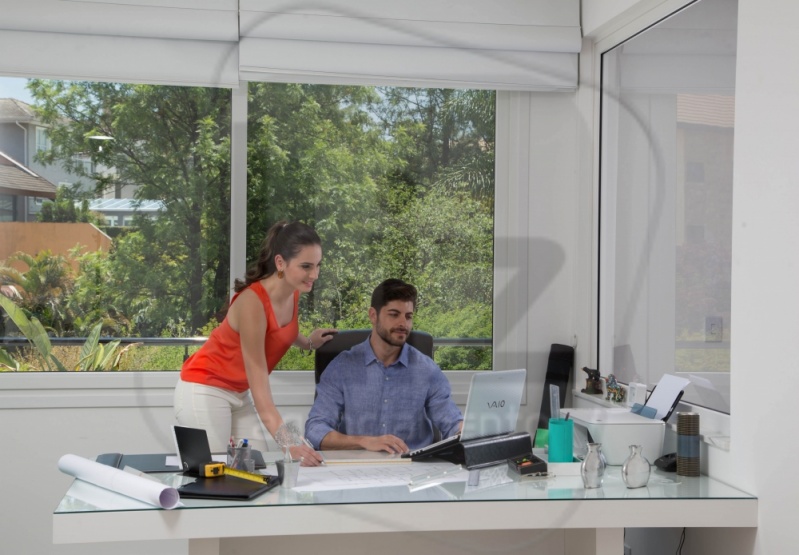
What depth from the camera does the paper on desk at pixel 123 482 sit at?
2.16m

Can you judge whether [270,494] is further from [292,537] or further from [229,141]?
[229,141]

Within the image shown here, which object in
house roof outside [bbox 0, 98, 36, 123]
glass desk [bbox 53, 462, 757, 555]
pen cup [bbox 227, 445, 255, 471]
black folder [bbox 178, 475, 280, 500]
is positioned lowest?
glass desk [bbox 53, 462, 757, 555]

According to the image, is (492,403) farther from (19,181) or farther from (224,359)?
(19,181)

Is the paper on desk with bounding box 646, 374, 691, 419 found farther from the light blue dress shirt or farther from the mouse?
the light blue dress shirt

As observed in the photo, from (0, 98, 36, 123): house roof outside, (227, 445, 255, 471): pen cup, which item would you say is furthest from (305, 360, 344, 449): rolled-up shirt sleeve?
(0, 98, 36, 123): house roof outside

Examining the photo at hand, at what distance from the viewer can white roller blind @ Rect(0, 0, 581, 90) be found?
348 centimetres

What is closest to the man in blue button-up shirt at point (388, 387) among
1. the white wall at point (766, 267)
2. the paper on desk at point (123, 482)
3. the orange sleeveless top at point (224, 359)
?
the orange sleeveless top at point (224, 359)

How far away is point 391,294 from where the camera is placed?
320 cm

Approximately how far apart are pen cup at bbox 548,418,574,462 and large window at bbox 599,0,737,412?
532 mm

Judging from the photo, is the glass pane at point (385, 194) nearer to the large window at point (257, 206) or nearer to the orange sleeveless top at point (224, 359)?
the large window at point (257, 206)

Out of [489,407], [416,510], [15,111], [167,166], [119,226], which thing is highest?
[15,111]

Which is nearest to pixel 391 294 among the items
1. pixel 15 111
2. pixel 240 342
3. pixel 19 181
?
pixel 240 342

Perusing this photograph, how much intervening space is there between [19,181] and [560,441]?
2527 millimetres

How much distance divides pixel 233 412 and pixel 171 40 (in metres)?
1.54
